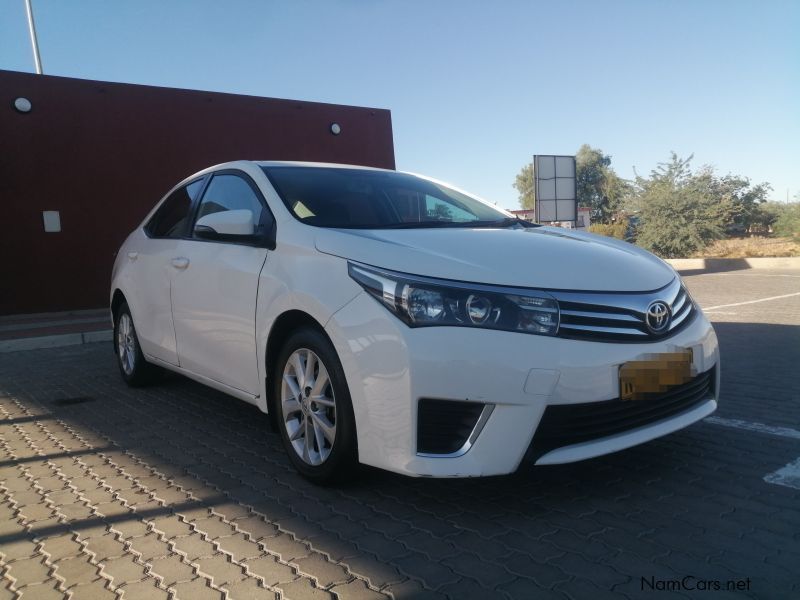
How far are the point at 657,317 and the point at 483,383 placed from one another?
85 centimetres

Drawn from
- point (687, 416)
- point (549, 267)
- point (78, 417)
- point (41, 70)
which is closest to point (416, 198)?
point (549, 267)

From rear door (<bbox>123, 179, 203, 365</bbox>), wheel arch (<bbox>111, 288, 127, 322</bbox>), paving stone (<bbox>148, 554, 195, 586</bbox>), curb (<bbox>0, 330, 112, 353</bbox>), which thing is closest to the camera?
paving stone (<bbox>148, 554, 195, 586</bbox>)

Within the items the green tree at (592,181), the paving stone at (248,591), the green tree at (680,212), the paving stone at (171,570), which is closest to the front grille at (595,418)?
the paving stone at (248,591)

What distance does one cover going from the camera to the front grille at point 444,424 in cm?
242

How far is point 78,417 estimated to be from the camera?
4.47 m

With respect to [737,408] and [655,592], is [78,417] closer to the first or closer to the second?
[655,592]

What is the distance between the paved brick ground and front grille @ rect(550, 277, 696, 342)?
74cm

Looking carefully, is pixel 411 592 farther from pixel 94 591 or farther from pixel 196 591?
pixel 94 591

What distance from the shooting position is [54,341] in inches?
320

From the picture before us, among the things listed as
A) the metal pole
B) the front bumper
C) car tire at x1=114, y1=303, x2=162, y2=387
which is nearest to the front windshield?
the front bumper

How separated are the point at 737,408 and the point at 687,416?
1656mm

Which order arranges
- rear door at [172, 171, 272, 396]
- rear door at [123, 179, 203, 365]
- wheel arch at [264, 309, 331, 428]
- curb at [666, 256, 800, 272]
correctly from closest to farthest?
wheel arch at [264, 309, 331, 428] → rear door at [172, 171, 272, 396] → rear door at [123, 179, 203, 365] → curb at [666, 256, 800, 272]

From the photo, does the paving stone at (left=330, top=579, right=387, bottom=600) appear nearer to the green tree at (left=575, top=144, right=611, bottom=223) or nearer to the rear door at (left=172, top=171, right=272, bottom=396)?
the rear door at (left=172, top=171, right=272, bottom=396)

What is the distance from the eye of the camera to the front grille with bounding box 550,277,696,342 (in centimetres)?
246
